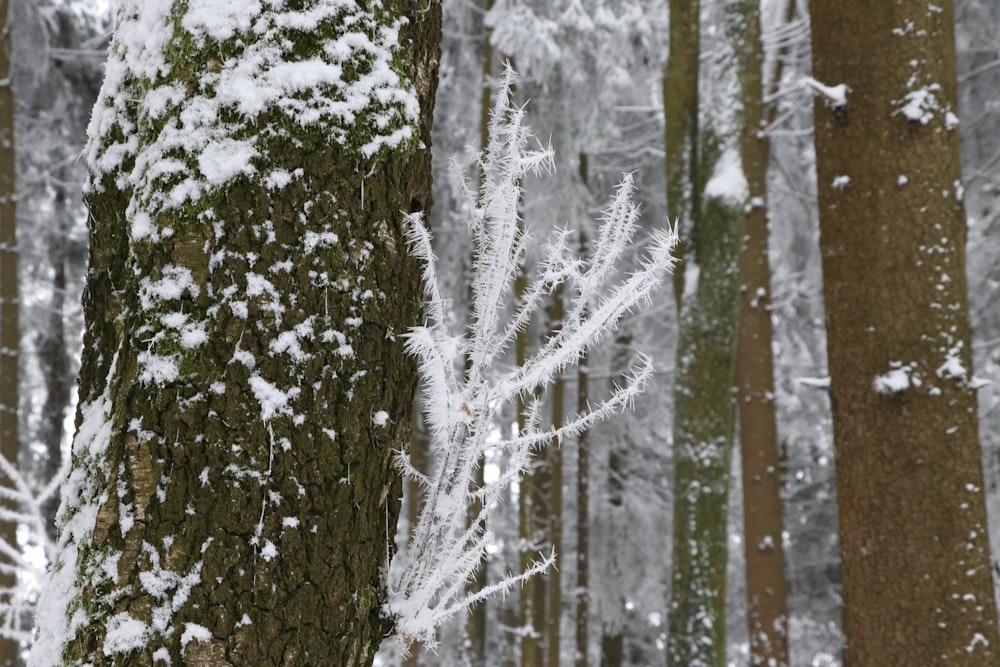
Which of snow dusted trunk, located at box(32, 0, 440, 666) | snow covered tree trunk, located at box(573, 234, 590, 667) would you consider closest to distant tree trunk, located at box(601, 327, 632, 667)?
snow covered tree trunk, located at box(573, 234, 590, 667)

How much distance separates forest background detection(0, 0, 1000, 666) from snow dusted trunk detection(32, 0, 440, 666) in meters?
3.98

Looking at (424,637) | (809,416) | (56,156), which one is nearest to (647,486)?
(809,416)

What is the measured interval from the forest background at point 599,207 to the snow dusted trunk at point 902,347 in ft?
8.00

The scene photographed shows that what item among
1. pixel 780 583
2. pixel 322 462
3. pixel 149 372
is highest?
pixel 149 372

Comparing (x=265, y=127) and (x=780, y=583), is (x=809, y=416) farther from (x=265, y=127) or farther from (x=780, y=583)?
(x=265, y=127)

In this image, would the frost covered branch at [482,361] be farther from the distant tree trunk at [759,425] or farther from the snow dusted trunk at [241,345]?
the distant tree trunk at [759,425]

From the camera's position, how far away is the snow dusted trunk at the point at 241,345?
3.87 ft

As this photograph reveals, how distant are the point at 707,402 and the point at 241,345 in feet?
15.6

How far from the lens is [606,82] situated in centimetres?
841

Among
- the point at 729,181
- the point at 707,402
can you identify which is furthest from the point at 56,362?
the point at 729,181

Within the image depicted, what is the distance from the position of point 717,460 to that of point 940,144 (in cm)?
288

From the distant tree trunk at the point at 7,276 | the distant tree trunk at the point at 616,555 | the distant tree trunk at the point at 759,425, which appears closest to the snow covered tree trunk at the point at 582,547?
the distant tree trunk at the point at 616,555

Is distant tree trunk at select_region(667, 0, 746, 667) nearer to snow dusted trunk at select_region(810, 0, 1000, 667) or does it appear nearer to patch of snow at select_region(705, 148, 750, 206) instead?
patch of snow at select_region(705, 148, 750, 206)

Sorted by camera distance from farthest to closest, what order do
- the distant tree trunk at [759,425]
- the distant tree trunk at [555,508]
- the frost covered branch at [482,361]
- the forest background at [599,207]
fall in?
the distant tree trunk at [555,508] < the forest background at [599,207] < the distant tree trunk at [759,425] < the frost covered branch at [482,361]
